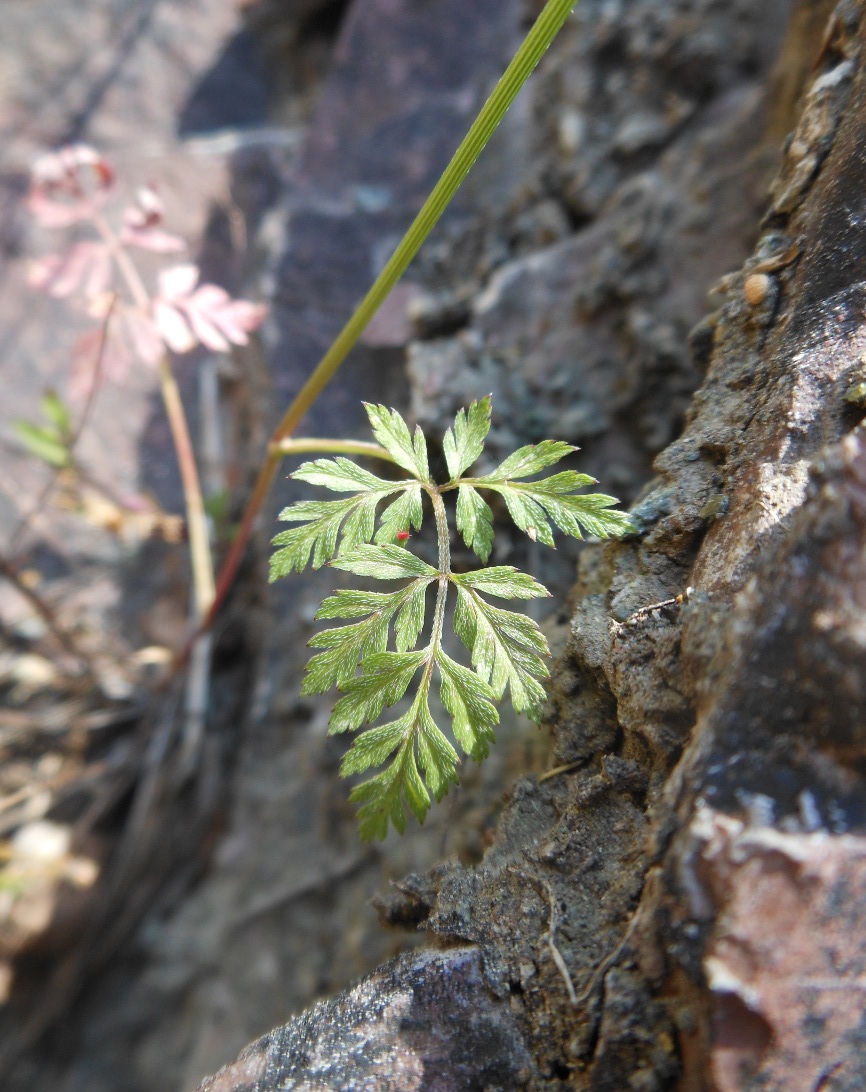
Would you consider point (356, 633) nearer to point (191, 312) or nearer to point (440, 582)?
point (440, 582)

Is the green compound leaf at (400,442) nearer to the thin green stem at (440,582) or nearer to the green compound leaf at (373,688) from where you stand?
the thin green stem at (440,582)

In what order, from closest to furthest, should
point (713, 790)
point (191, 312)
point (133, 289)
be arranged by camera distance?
1. point (713, 790)
2. point (191, 312)
3. point (133, 289)

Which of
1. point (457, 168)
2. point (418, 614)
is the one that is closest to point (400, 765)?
point (418, 614)

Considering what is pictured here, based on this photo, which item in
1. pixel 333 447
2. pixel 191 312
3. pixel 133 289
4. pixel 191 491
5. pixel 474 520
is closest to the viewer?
pixel 474 520

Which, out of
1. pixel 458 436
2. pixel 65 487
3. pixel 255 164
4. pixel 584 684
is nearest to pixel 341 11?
pixel 255 164

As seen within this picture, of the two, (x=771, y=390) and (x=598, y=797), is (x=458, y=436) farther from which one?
(x=598, y=797)

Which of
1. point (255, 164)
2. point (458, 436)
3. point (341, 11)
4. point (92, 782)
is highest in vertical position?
point (341, 11)

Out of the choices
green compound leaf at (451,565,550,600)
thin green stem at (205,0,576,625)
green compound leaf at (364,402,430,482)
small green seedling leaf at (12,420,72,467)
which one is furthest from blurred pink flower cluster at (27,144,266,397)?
green compound leaf at (451,565,550,600)
